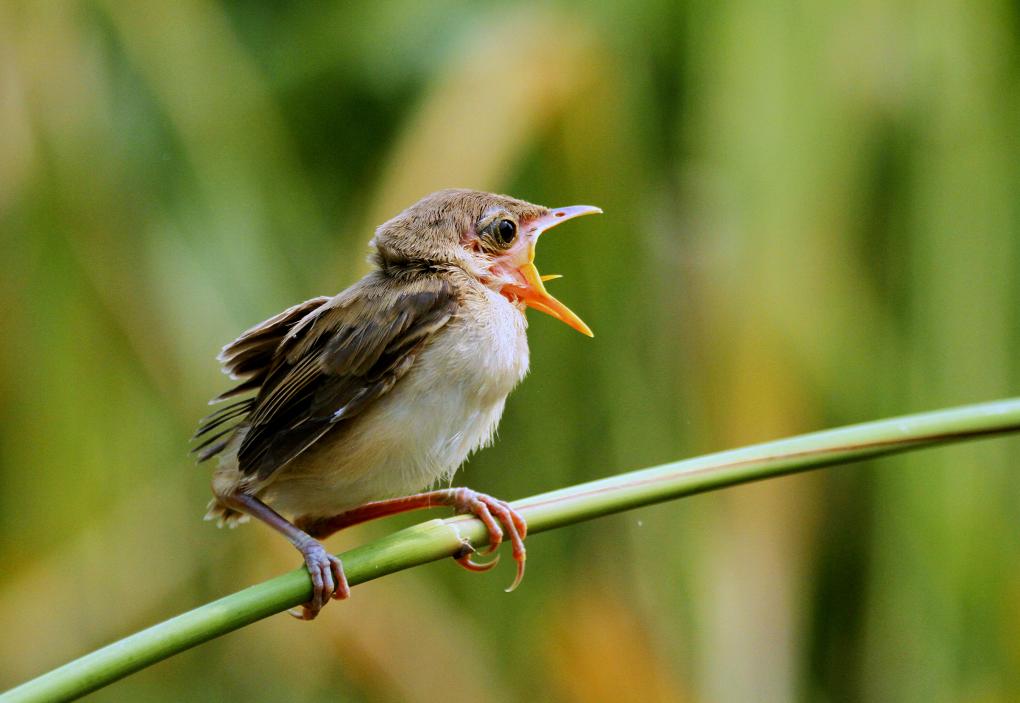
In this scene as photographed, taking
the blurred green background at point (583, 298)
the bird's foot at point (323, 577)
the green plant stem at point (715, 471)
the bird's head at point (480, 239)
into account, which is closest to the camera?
the green plant stem at point (715, 471)

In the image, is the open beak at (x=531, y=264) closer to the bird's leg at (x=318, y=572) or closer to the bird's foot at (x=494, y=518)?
the bird's foot at (x=494, y=518)

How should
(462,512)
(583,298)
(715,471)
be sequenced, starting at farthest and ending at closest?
(583,298) < (462,512) < (715,471)

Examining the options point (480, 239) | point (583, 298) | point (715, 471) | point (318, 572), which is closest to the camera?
point (715, 471)

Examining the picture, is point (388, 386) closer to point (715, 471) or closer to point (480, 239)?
point (480, 239)

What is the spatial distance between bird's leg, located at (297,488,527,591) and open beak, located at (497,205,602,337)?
0.43 metres

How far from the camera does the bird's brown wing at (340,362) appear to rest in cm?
200

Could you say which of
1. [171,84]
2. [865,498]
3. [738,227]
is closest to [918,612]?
[865,498]

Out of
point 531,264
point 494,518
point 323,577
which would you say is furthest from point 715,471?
point 531,264

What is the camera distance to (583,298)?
→ 2629 mm

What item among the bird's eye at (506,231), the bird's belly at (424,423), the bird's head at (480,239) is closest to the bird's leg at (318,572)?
the bird's belly at (424,423)

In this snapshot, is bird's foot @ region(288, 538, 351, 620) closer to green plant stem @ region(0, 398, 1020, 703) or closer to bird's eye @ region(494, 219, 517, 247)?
green plant stem @ region(0, 398, 1020, 703)

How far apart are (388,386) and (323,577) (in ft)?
1.34

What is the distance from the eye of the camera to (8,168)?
270 centimetres

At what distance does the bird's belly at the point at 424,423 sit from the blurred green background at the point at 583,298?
Answer: 56 cm
